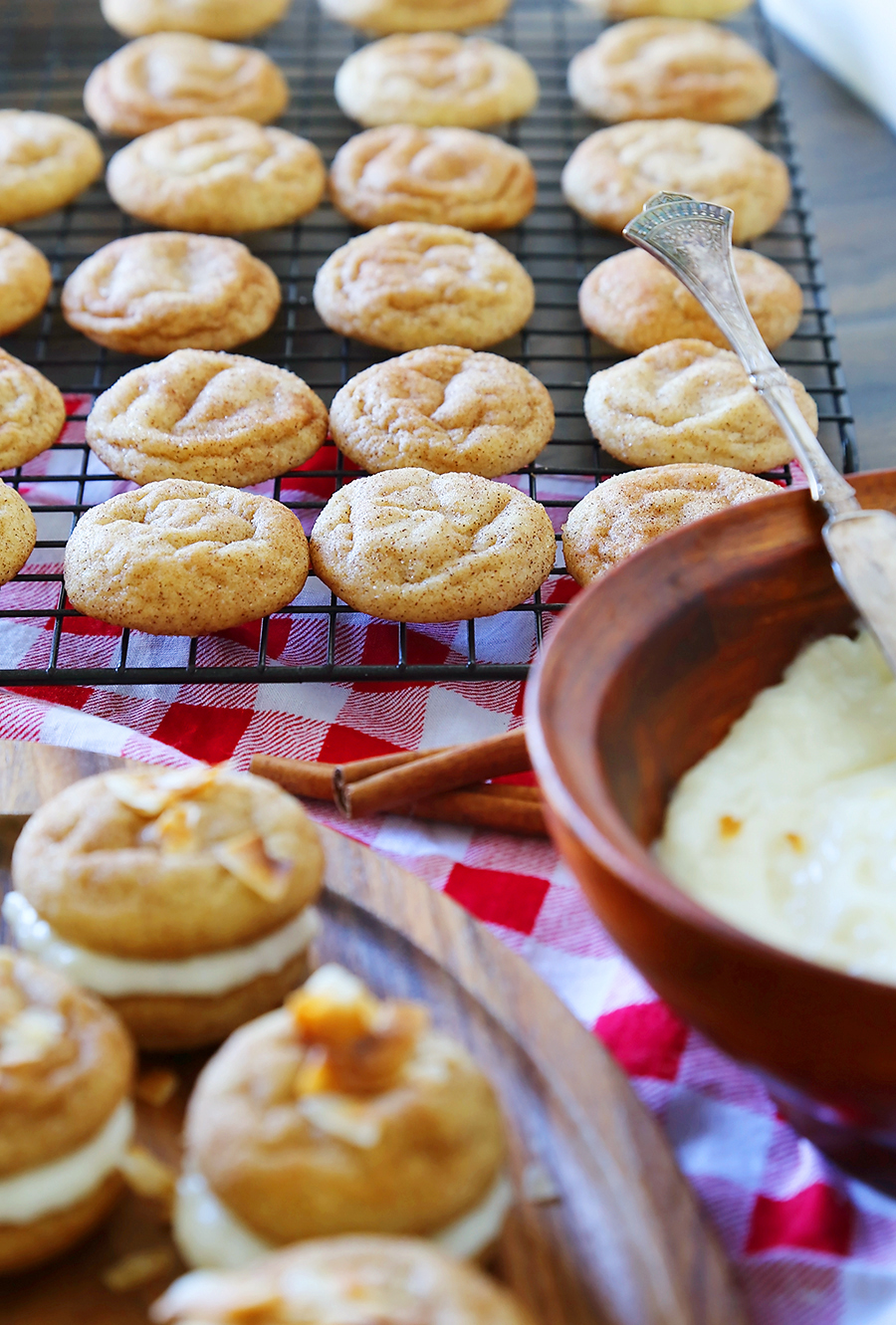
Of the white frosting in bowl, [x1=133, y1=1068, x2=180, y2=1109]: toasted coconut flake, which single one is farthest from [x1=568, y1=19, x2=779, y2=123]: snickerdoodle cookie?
[x1=133, y1=1068, x2=180, y2=1109]: toasted coconut flake

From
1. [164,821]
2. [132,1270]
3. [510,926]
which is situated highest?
[164,821]

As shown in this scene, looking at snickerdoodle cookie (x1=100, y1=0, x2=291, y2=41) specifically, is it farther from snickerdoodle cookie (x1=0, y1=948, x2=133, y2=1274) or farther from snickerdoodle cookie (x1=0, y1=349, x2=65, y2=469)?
snickerdoodle cookie (x1=0, y1=948, x2=133, y2=1274)

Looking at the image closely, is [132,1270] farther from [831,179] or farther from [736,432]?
[831,179]

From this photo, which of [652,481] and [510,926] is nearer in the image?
[510,926]

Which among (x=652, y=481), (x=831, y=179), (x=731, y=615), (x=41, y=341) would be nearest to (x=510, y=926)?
(x=731, y=615)

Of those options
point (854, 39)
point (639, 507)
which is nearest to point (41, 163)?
point (639, 507)

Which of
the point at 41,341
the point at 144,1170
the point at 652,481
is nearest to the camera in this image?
the point at 144,1170

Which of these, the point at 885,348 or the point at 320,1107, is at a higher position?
the point at 320,1107

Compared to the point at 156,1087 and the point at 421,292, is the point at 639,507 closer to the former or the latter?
the point at 421,292
